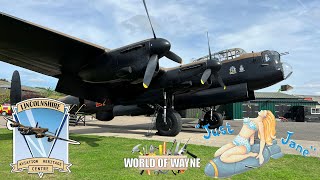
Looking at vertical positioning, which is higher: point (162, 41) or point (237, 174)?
point (162, 41)

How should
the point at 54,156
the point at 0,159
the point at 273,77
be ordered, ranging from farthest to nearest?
1. the point at 273,77
2. the point at 0,159
3. the point at 54,156

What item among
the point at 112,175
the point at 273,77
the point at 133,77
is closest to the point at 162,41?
the point at 133,77

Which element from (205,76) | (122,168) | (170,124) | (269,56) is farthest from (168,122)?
(122,168)

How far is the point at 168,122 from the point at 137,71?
3.88 metres

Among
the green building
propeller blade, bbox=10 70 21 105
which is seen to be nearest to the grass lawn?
propeller blade, bbox=10 70 21 105

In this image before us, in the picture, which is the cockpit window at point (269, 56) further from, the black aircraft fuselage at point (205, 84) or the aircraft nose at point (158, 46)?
the aircraft nose at point (158, 46)

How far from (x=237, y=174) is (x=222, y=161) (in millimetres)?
435

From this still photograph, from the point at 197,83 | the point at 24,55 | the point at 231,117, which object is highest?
the point at 24,55

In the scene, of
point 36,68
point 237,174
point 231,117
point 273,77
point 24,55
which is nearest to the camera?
point 237,174

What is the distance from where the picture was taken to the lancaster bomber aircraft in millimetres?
12070

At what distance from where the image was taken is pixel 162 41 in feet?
40.4

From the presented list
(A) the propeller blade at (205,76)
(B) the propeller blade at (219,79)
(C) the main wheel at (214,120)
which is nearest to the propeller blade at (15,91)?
(A) the propeller blade at (205,76)

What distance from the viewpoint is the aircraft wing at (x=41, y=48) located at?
1076 cm

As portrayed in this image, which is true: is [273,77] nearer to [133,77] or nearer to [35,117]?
[133,77]
